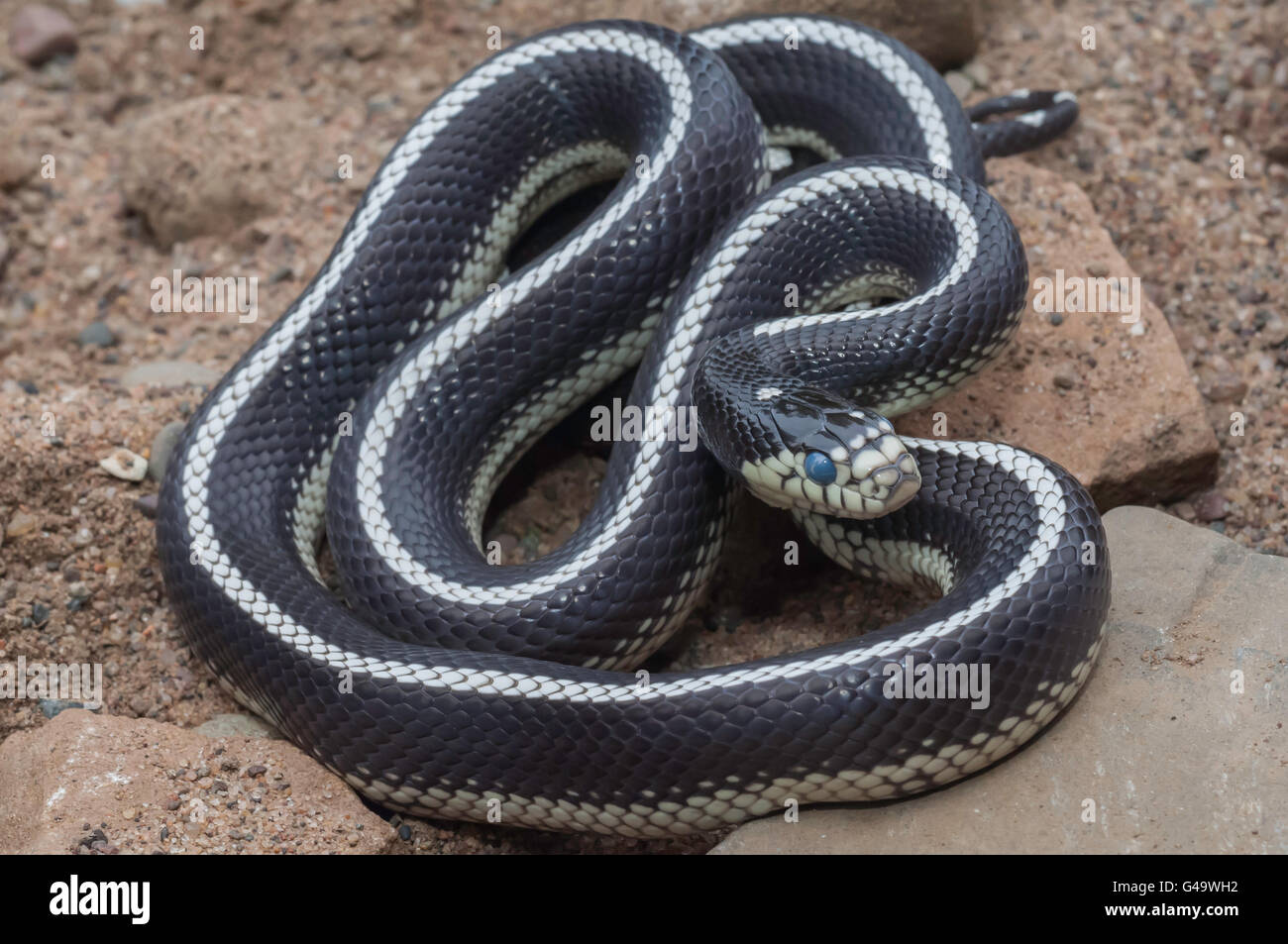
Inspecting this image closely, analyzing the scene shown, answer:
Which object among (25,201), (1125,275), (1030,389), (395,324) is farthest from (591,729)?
(25,201)

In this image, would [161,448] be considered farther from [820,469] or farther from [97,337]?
[820,469]

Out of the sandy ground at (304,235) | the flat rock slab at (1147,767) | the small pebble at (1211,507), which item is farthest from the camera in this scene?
the small pebble at (1211,507)

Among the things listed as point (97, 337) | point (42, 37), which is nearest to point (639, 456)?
point (97, 337)

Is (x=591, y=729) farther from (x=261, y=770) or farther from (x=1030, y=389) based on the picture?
(x=1030, y=389)

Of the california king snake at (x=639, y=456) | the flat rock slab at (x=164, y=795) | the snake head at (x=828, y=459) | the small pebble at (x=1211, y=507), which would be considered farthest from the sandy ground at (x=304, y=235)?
the snake head at (x=828, y=459)

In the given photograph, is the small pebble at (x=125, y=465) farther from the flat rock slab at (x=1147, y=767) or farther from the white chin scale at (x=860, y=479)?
the flat rock slab at (x=1147, y=767)

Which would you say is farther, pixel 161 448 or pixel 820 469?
pixel 161 448

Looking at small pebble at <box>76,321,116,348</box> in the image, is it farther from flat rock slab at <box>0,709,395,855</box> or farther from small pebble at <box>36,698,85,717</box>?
flat rock slab at <box>0,709,395,855</box>
